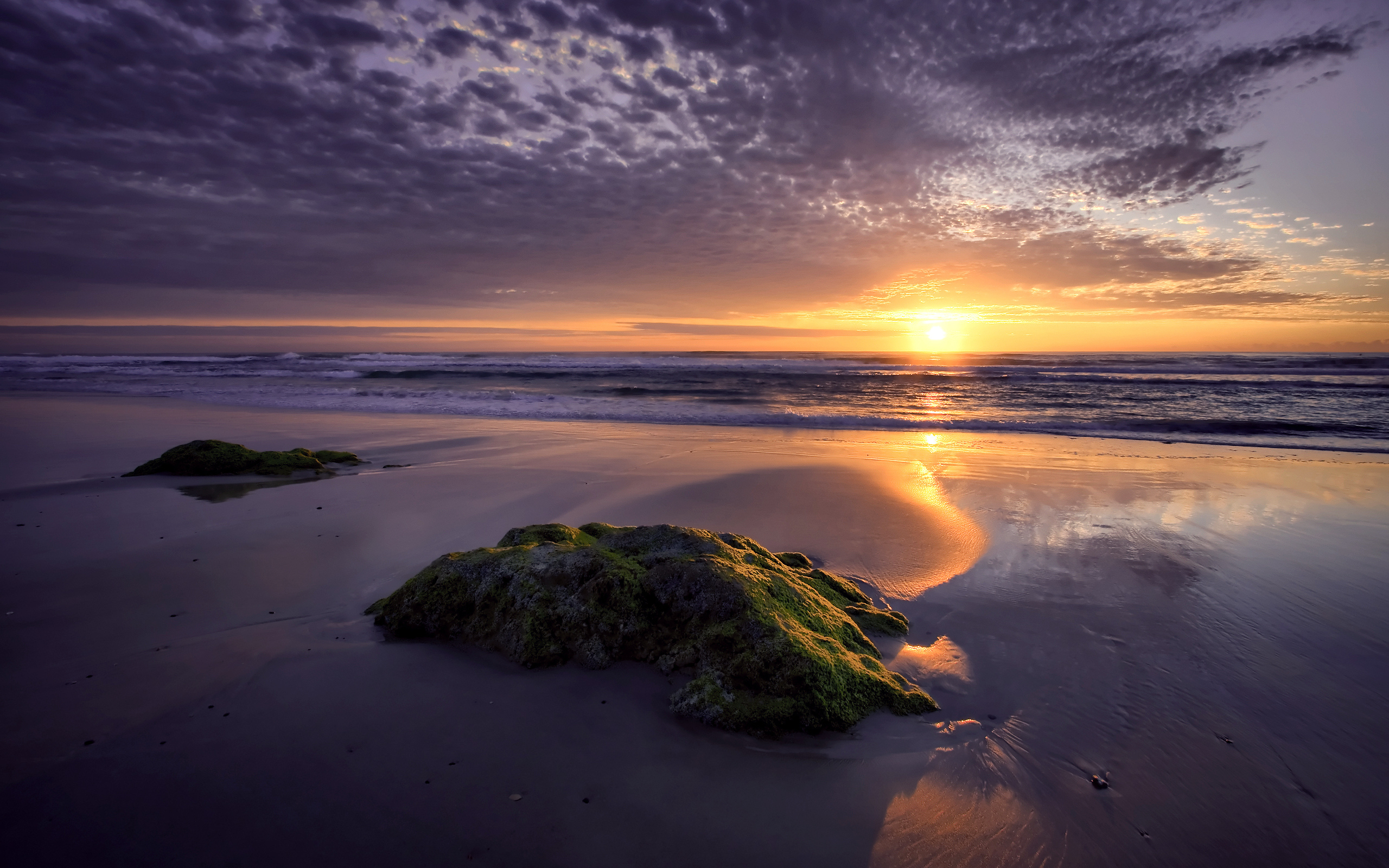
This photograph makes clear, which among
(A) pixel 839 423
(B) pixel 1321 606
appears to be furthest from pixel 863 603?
(A) pixel 839 423

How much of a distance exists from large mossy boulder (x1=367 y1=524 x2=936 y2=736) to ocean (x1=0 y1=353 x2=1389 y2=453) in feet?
35.2

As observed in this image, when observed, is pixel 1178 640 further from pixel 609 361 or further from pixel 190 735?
pixel 609 361

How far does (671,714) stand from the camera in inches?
110

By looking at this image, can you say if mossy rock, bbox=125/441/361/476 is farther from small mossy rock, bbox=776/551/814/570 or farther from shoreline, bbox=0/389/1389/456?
small mossy rock, bbox=776/551/814/570

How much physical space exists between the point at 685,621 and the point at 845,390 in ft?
72.0

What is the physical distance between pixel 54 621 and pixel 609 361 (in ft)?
149

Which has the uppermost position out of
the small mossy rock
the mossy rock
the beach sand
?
the mossy rock

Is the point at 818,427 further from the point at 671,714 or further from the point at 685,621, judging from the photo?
the point at 671,714

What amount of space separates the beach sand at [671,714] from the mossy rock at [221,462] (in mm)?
1119

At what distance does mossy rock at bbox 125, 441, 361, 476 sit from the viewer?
7.25 metres

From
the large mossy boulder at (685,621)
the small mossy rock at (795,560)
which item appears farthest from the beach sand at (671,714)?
the small mossy rock at (795,560)

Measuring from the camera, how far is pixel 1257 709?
3021 mm

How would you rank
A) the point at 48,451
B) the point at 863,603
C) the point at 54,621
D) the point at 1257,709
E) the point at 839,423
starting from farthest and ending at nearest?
the point at 839,423 → the point at 48,451 → the point at 863,603 → the point at 54,621 → the point at 1257,709

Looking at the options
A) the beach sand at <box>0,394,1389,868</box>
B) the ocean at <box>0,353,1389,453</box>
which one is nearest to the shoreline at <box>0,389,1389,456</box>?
the ocean at <box>0,353,1389,453</box>
